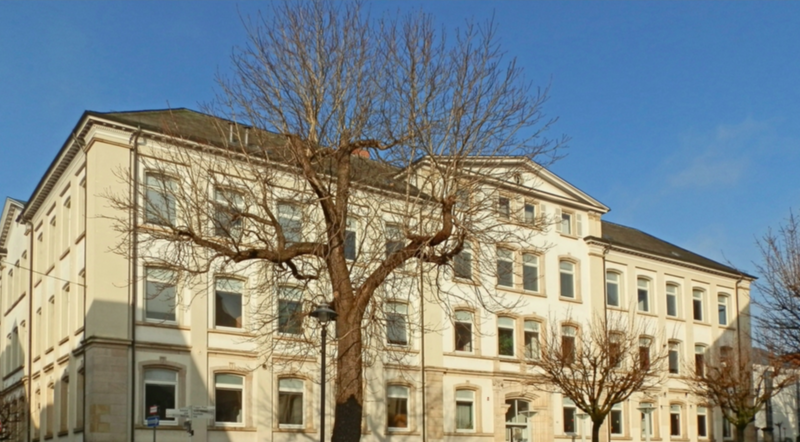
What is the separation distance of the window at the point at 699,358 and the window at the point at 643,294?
451 centimetres

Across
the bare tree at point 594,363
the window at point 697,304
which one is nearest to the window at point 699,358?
the window at point 697,304

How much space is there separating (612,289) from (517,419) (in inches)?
369

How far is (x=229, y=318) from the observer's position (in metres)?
33.0

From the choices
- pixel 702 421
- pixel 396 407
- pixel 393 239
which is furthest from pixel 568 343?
pixel 393 239

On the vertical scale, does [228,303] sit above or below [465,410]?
above

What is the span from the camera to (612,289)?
47531 mm

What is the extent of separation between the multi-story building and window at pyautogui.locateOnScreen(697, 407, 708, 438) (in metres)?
0.08

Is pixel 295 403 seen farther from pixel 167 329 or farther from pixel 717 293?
pixel 717 293

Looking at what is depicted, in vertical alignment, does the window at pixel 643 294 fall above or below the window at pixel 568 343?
above

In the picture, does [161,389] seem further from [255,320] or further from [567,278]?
[567,278]

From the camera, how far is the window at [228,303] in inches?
1292

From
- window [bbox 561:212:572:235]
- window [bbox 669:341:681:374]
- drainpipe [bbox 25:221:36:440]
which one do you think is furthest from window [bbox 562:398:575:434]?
drainpipe [bbox 25:221:36:440]

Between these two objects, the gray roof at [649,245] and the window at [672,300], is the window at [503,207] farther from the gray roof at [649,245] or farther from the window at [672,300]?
the window at [672,300]

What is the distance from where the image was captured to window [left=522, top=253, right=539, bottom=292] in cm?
4256
